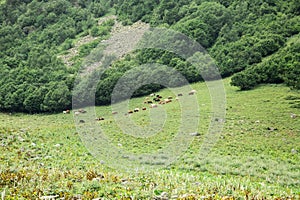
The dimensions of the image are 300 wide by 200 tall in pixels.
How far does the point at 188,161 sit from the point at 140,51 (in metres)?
50.7

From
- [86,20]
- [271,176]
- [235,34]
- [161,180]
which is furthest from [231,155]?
[86,20]

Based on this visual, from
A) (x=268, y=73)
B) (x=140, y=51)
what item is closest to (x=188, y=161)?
(x=268, y=73)

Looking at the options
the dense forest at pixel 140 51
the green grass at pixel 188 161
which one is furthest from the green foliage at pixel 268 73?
the green grass at pixel 188 161

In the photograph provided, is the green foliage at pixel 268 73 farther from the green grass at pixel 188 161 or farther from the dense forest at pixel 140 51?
the green grass at pixel 188 161

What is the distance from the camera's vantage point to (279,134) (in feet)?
85.0

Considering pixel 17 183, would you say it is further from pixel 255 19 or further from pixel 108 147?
pixel 255 19

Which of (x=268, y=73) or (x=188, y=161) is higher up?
(x=268, y=73)

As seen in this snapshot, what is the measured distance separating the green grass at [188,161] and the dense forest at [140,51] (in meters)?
8.54

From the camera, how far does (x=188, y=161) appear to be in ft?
66.1

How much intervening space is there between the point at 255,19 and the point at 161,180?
218 feet

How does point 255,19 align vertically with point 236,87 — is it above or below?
above

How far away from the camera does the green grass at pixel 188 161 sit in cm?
1086

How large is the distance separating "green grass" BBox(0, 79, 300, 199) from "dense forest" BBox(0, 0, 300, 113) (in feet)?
28.0

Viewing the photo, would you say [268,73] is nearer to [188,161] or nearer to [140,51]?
[188,161]
